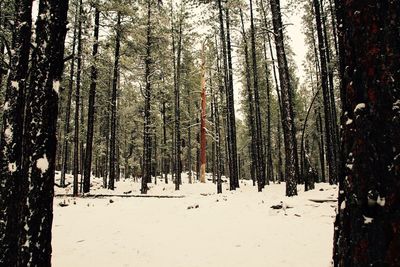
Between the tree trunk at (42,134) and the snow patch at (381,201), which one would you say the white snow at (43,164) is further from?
the snow patch at (381,201)

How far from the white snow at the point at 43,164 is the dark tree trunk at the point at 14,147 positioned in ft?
3.30

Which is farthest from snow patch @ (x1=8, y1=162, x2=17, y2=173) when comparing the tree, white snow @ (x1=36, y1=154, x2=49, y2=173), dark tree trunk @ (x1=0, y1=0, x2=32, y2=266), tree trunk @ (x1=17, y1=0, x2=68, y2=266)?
white snow @ (x1=36, y1=154, x2=49, y2=173)

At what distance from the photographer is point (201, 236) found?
7.23m

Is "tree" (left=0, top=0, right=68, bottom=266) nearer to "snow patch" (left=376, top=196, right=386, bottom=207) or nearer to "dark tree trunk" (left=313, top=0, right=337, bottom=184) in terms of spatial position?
"snow patch" (left=376, top=196, right=386, bottom=207)

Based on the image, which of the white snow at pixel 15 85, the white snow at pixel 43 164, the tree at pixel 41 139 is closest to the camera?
the tree at pixel 41 139

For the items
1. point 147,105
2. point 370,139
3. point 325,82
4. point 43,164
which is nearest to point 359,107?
point 370,139

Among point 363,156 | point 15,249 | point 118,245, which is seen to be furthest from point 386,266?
point 118,245

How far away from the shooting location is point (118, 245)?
6.83m

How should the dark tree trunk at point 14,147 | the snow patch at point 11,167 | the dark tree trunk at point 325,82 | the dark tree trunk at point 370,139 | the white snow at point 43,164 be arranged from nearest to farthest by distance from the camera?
the dark tree trunk at point 370,139 < the white snow at point 43,164 < the dark tree trunk at point 14,147 < the snow patch at point 11,167 < the dark tree trunk at point 325,82

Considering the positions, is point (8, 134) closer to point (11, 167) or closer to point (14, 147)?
point (14, 147)

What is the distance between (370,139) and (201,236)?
6151mm

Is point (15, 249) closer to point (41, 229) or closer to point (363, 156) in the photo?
point (41, 229)

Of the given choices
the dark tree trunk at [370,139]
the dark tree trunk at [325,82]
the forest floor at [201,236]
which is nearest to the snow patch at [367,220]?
the dark tree trunk at [370,139]

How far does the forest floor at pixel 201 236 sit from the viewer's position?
18.4 ft
